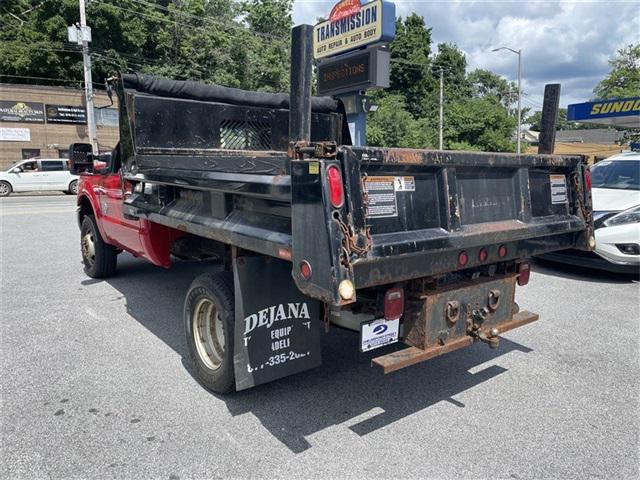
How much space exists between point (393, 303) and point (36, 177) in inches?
977

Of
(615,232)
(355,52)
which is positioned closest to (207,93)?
(615,232)

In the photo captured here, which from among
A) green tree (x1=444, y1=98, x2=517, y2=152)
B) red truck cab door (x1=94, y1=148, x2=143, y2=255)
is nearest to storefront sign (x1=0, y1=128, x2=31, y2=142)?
red truck cab door (x1=94, y1=148, x2=143, y2=255)

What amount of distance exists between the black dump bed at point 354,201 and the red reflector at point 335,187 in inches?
1.2

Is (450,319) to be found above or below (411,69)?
below

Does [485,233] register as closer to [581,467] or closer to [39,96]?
[581,467]

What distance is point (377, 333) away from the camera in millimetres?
3125

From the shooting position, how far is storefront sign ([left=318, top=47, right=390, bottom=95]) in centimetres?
1500

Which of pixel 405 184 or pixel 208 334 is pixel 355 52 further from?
pixel 405 184

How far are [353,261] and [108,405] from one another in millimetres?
2203

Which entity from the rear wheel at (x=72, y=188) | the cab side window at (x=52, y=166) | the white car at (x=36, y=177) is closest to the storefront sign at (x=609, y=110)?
the white car at (x=36, y=177)

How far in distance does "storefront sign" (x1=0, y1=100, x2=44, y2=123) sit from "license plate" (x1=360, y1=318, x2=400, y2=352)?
34.6m

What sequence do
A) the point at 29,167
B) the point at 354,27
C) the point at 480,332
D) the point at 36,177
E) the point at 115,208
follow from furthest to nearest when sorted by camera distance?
the point at 29,167 < the point at 36,177 < the point at 354,27 < the point at 115,208 < the point at 480,332

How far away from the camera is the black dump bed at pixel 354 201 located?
2529 millimetres

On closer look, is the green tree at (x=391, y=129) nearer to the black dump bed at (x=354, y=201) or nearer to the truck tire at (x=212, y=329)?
the black dump bed at (x=354, y=201)
